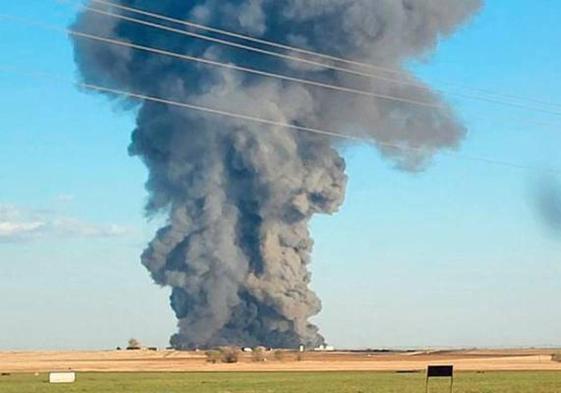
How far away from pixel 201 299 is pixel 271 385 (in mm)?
64466

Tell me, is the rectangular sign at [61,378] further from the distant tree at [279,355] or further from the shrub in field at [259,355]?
the distant tree at [279,355]

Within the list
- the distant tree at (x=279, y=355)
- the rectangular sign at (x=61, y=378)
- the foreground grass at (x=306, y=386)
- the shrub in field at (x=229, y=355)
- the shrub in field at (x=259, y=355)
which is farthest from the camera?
the distant tree at (x=279, y=355)

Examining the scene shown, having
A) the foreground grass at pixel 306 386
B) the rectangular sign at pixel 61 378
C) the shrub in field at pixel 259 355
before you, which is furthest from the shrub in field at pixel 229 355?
the foreground grass at pixel 306 386

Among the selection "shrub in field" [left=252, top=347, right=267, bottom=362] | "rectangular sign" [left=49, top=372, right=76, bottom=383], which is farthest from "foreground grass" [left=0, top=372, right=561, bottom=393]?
"shrub in field" [left=252, top=347, right=267, bottom=362]

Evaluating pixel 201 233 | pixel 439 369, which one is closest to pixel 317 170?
pixel 201 233

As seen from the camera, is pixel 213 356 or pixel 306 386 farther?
pixel 213 356

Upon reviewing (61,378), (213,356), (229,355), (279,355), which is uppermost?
(279,355)

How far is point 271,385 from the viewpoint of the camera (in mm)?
58469

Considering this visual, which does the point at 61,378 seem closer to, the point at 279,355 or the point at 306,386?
the point at 306,386

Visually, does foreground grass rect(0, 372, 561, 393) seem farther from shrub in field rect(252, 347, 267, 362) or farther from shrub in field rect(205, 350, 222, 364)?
shrub in field rect(252, 347, 267, 362)

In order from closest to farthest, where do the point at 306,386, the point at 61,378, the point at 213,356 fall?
the point at 306,386 < the point at 61,378 < the point at 213,356

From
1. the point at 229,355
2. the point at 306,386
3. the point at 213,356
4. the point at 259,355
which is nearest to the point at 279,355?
the point at 259,355

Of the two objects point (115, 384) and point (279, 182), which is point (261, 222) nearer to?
point (279, 182)

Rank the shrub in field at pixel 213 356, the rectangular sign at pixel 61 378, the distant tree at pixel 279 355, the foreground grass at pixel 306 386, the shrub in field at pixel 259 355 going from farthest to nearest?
the distant tree at pixel 279 355 → the shrub in field at pixel 259 355 → the shrub in field at pixel 213 356 → the rectangular sign at pixel 61 378 → the foreground grass at pixel 306 386
